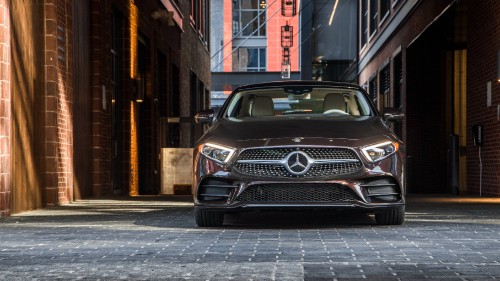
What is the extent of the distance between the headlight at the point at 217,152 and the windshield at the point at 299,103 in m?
1.18

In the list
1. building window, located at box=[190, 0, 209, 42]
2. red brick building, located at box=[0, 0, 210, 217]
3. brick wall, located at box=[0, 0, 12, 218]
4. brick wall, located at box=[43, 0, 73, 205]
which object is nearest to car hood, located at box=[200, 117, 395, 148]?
brick wall, located at box=[0, 0, 12, 218]

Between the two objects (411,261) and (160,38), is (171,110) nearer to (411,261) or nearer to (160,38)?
(160,38)

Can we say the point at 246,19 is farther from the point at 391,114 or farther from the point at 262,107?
the point at 391,114

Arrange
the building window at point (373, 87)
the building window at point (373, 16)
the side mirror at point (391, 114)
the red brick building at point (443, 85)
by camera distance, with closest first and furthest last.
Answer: the side mirror at point (391, 114) < the red brick building at point (443, 85) < the building window at point (373, 16) < the building window at point (373, 87)

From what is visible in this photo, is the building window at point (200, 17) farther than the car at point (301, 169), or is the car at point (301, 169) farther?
the building window at point (200, 17)

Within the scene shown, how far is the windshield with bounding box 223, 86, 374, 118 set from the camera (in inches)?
402

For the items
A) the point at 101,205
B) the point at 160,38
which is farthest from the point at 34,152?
the point at 160,38

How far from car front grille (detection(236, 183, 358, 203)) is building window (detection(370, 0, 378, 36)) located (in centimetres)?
2686

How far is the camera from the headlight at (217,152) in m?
8.89

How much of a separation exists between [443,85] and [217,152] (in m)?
16.8

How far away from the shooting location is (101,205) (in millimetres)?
14070

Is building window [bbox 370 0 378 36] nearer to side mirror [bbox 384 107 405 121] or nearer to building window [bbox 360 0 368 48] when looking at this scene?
building window [bbox 360 0 368 48]

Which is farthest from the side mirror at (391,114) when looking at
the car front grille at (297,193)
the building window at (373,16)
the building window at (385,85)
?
the building window at (373,16)

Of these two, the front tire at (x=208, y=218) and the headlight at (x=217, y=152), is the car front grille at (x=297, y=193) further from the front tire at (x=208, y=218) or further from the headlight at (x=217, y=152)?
the front tire at (x=208, y=218)
